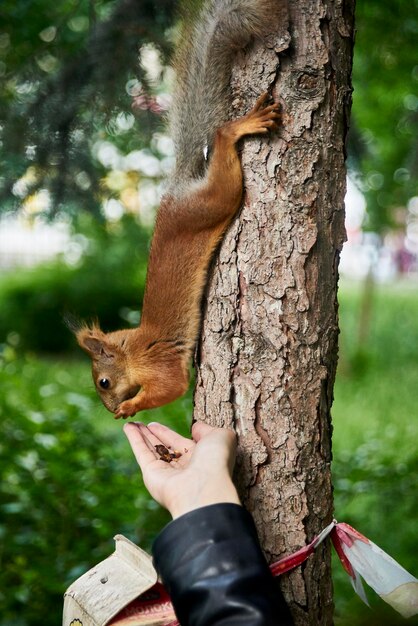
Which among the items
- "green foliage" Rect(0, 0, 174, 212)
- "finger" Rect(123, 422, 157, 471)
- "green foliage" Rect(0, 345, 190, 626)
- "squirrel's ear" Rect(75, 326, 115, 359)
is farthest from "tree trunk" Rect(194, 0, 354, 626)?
"green foliage" Rect(0, 345, 190, 626)

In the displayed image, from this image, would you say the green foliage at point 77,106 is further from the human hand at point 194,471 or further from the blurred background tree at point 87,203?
the human hand at point 194,471

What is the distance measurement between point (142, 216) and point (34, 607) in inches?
189

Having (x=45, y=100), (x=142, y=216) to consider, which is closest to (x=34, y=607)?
(x=45, y=100)

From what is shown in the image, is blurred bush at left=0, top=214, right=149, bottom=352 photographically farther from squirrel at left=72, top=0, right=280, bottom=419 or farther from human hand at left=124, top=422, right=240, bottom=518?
human hand at left=124, top=422, right=240, bottom=518

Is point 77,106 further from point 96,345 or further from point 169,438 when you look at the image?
point 169,438

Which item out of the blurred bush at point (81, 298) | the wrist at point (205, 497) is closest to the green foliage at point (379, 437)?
the wrist at point (205, 497)

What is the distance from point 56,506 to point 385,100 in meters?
3.41

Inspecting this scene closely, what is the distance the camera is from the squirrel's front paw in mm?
1553

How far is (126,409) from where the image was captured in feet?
5.10

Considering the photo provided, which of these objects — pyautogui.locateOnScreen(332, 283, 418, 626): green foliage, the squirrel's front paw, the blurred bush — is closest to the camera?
the squirrel's front paw

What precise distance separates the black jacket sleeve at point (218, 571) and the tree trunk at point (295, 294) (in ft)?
0.68

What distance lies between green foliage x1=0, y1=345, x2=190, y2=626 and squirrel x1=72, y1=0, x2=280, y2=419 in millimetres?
755

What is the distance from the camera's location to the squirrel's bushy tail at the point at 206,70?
4.12 feet

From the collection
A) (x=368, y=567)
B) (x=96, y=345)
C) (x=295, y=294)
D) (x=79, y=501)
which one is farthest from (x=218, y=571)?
(x=79, y=501)
